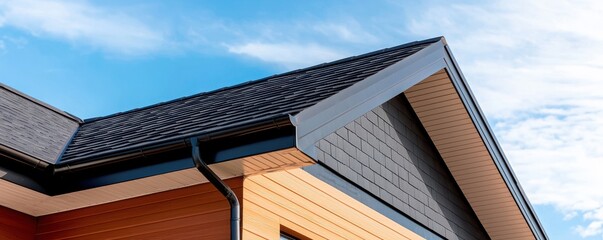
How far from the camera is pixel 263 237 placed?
23.8 feet

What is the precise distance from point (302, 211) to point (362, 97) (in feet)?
4.03

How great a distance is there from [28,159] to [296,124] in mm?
2451

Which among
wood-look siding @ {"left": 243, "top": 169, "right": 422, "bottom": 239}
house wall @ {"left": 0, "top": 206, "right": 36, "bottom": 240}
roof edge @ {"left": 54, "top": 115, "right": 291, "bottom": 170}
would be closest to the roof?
roof edge @ {"left": 54, "top": 115, "right": 291, "bottom": 170}

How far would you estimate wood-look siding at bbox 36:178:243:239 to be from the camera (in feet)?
23.7

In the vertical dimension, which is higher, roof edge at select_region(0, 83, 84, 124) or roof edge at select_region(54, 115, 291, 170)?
roof edge at select_region(0, 83, 84, 124)

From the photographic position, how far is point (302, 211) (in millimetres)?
7945

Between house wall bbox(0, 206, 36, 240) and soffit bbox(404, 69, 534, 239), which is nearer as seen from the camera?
house wall bbox(0, 206, 36, 240)

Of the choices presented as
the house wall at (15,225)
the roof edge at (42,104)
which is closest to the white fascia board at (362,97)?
the house wall at (15,225)

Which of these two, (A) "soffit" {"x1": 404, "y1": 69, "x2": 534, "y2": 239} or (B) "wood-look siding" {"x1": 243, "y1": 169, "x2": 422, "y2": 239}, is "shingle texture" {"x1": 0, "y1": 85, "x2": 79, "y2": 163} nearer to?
(B) "wood-look siding" {"x1": 243, "y1": 169, "x2": 422, "y2": 239}

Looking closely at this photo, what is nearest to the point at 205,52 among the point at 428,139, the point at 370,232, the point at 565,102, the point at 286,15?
the point at 286,15

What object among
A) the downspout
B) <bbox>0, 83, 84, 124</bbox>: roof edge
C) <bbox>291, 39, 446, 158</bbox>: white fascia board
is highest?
<bbox>0, 83, 84, 124</bbox>: roof edge

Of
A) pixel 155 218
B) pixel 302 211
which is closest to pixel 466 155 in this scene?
pixel 302 211

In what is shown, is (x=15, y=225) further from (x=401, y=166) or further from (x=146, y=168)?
(x=401, y=166)

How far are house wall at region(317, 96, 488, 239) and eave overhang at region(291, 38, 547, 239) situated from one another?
0.19 metres
